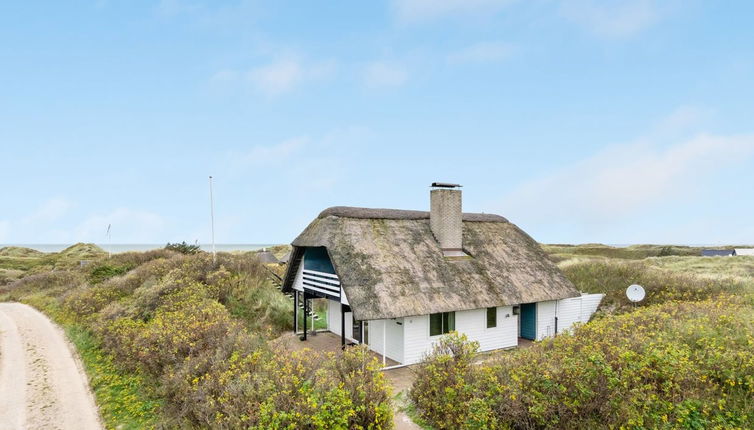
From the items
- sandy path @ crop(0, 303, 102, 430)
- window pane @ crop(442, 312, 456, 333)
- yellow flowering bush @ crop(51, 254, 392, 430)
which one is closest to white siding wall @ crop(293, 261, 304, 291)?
yellow flowering bush @ crop(51, 254, 392, 430)

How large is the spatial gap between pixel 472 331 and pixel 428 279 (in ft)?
9.59

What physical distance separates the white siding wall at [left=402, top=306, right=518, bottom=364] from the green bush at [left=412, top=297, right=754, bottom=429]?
181 inches

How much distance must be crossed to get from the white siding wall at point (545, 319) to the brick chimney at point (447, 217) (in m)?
4.42

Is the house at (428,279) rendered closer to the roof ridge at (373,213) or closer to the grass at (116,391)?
the roof ridge at (373,213)

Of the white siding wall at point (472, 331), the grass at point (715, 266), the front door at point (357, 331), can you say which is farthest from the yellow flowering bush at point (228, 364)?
the grass at point (715, 266)

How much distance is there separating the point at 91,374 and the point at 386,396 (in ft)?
39.3

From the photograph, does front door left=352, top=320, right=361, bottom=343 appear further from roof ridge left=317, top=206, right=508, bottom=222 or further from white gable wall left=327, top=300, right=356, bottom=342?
roof ridge left=317, top=206, right=508, bottom=222

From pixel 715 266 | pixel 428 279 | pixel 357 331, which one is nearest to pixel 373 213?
pixel 428 279

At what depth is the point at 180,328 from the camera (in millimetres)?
13461

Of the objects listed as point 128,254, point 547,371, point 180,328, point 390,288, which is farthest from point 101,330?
point 128,254

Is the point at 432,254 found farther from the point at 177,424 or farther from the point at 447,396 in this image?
the point at 177,424

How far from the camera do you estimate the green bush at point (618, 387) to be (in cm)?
714

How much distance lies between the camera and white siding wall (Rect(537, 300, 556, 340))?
59.2 ft

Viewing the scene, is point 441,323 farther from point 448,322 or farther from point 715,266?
point 715,266
